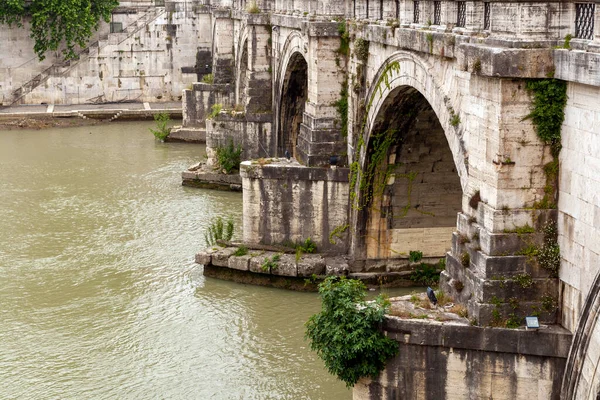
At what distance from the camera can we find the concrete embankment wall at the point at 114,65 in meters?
32.6

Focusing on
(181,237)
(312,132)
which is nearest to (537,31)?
(312,132)

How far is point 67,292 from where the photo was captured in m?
15.1

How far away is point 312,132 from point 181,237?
3966 millimetres

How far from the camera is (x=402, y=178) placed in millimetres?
14492

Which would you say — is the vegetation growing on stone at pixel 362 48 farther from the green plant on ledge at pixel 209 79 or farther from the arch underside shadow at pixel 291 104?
the green plant on ledge at pixel 209 79

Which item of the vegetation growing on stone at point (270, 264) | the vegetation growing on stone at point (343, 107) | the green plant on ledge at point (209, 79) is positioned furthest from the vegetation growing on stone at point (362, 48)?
the green plant on ledge at point (209, 79)

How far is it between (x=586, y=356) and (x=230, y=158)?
588 inches

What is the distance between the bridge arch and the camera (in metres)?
13.4

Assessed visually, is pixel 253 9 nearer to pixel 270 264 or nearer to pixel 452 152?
pixel 270 264

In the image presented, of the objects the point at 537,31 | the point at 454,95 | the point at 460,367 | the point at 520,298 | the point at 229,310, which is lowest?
the point at 229,310

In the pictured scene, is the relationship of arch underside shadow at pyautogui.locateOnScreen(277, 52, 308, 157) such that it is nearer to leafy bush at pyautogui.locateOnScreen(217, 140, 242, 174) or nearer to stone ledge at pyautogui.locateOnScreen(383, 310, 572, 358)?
leafy bush at pyautogui.locateOnScreen(217, 140, 242, 174)

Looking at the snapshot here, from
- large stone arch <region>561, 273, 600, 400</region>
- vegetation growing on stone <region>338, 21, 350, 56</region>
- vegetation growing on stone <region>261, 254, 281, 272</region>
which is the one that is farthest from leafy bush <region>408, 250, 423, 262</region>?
large stone arch <region>561, 273, 600, 400</region>

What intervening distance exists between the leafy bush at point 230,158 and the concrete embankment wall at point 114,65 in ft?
34.7

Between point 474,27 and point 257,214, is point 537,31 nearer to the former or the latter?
point 474,27
